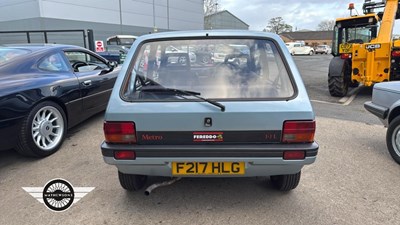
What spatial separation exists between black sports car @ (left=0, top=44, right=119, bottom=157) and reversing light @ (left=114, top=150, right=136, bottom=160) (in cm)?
177

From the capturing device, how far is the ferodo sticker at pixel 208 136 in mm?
2371

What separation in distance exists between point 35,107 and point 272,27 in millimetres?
78739

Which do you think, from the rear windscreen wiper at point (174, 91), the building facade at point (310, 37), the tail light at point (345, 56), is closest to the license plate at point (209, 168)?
the rear windscreen wiper at point (174, 91)

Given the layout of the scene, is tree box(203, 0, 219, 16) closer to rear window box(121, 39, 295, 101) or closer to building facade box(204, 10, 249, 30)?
building facade box(204, 10, 249, 30)

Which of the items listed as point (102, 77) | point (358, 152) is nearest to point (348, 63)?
point (358, 152)

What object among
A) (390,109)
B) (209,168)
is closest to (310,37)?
(390,109)

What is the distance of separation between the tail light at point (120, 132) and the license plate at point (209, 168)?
0.41 metres

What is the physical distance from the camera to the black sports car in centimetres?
346

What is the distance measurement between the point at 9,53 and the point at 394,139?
5196mm

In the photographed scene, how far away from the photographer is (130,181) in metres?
2.88

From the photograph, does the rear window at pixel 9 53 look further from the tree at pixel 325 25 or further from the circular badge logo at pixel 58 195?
the tree at pixel 325 25

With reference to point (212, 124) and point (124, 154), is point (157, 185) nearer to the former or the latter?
point (124, 154)

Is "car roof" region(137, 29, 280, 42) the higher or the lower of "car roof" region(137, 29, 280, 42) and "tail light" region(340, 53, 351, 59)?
the higher

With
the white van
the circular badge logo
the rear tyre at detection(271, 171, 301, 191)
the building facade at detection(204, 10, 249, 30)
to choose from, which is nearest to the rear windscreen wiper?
the rear tyre at detection(271, 171, 301, 191)
